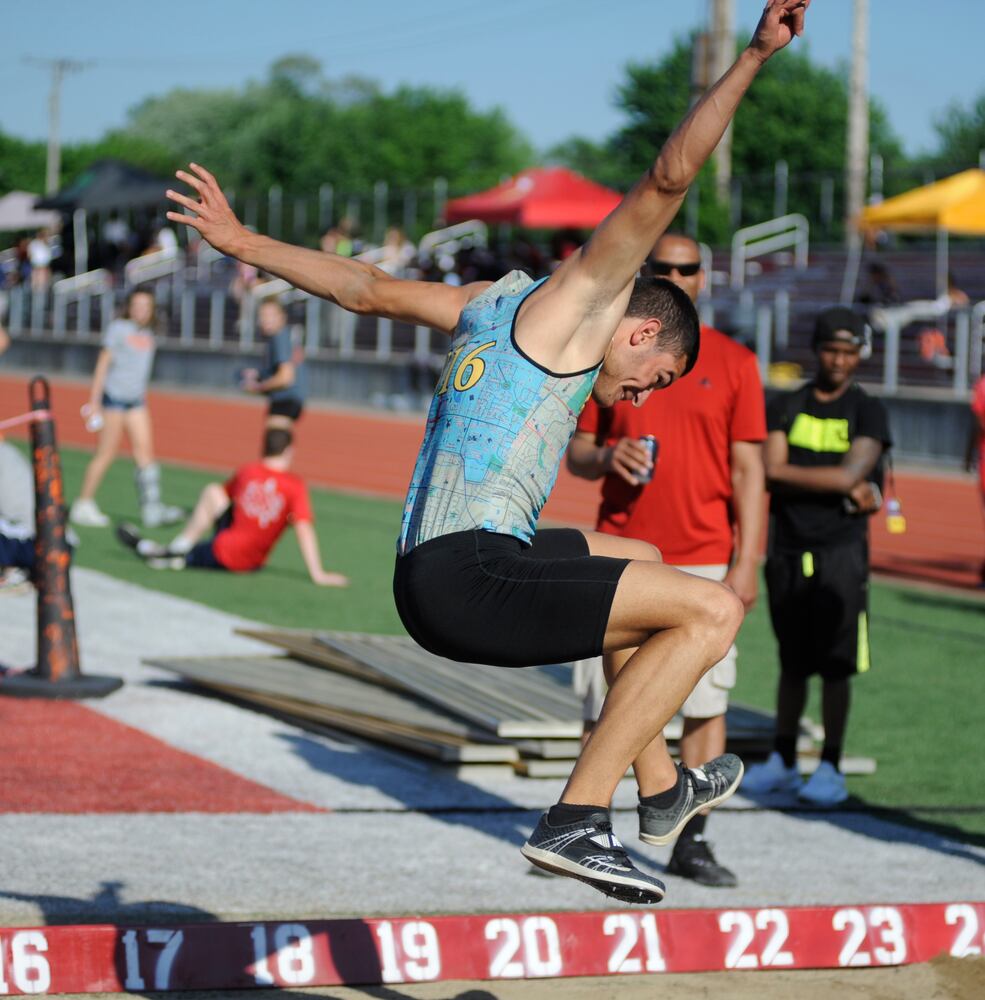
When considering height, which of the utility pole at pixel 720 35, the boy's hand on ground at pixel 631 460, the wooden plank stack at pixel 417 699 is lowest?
the wooden plank stack at pixel 417 699

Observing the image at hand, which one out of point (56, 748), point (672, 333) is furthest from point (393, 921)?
point (56, 748)

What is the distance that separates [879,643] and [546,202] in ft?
77.2

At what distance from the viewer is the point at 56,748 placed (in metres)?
7.88

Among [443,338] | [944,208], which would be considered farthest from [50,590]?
[443,338]

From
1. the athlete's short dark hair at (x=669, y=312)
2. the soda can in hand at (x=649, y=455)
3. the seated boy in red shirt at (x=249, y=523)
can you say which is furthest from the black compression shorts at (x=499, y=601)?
the seated boy in red shirt at (x=249, y=523)

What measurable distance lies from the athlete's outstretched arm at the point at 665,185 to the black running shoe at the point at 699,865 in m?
2.86

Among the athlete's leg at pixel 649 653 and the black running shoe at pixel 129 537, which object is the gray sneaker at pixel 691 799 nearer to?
the athlete's leg at pixel 649 653

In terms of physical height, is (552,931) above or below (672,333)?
below

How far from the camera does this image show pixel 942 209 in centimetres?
2767

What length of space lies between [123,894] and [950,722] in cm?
501

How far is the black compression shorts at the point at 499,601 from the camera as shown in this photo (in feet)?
13.9

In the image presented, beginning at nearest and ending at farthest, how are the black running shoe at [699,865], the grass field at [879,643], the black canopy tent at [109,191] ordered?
the black running shoe at [699,865], the grass field at [879,643], the black canopy tent at [109,191]

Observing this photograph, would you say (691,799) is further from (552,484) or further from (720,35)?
(720,35)

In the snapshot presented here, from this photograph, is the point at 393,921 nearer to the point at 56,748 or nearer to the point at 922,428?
the point at 56,748
